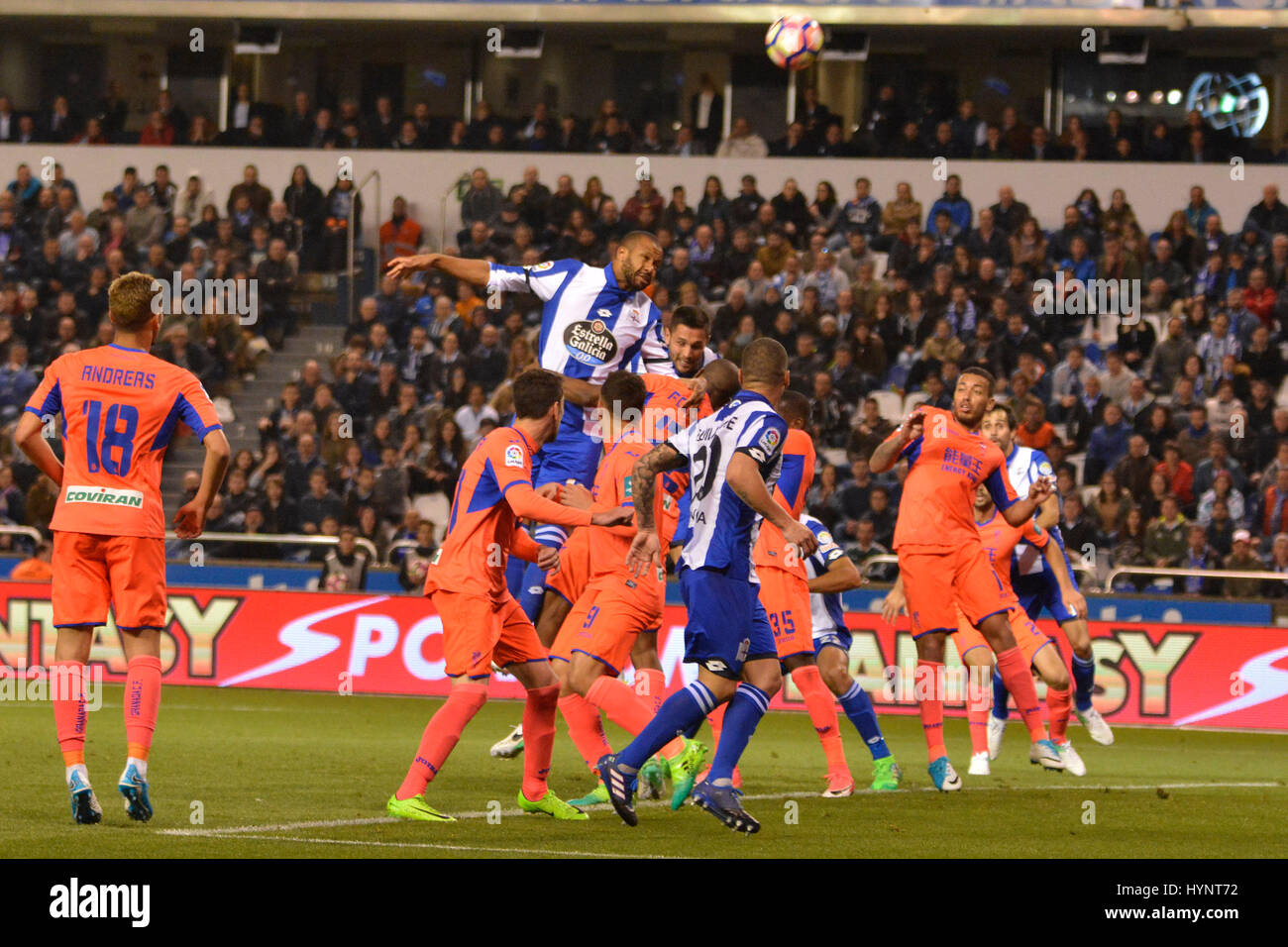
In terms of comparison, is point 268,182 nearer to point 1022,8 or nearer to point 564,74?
point 564,74

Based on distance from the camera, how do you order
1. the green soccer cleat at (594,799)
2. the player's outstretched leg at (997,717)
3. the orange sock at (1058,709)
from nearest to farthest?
1. the green soccer cleat at (594,799)
2. the orange sock at (1058,709)
3. the player's outstretched leg at (997,717)

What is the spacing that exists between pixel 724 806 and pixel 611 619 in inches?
54.5

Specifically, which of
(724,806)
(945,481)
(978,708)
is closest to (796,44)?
(945,481)

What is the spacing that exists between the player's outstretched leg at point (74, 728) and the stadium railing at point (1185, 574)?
37.7 feet

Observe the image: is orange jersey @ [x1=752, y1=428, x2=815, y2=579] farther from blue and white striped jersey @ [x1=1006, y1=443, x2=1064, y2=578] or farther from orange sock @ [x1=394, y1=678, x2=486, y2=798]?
blue and white striped jersey @ [x1=1006, y1=443, x2=1064, y2=578]

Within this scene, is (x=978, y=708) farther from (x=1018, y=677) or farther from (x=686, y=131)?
(x=686, y=131)

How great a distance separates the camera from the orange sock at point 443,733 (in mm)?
8070

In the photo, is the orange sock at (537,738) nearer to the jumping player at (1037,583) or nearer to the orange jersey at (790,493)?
the orange jersey at (790,493)

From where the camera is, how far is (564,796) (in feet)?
31.9

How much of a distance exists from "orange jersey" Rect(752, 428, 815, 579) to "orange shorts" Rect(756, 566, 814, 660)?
0.18 ft

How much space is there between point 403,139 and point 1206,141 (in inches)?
447

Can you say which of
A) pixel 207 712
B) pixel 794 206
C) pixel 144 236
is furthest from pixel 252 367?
pixel 207 712

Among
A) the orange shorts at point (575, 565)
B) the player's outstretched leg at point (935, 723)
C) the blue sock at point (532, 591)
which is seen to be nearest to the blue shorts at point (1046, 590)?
the player's outstretched leg at point (935, 723)

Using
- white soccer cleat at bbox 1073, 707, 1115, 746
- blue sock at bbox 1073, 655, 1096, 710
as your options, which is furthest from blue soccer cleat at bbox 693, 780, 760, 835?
white soccer cleat at bbox 1073, 707, 1115, 746
